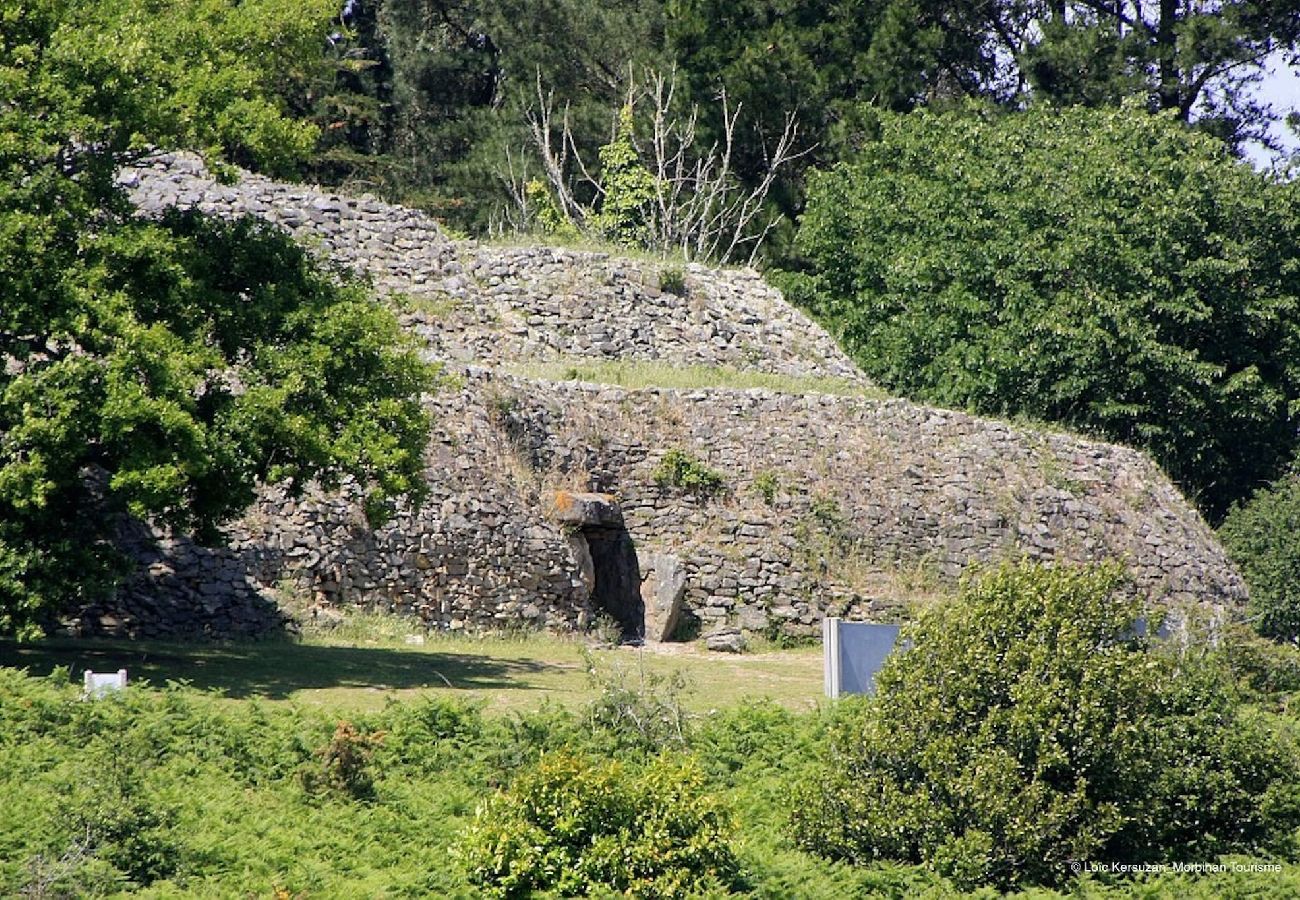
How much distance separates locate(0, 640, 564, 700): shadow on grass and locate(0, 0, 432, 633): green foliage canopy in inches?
39.6

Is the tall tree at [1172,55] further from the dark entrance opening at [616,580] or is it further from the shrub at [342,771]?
the shrub at [342,771]

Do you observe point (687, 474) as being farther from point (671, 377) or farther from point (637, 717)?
point (637, 717)

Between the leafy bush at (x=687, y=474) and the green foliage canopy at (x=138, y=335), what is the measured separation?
7887 mm

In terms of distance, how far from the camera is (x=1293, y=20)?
39781 mm

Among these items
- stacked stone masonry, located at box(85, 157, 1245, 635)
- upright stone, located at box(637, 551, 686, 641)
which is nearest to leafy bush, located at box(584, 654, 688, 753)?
stacked stone masonry, located at box(85, 157, 1245, 635)

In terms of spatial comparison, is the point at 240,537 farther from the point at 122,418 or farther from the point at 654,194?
the point at 654,194

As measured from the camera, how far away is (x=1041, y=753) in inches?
428

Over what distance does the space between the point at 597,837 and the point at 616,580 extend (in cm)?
1379

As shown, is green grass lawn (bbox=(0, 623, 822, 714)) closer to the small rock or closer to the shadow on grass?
the shadow on grass

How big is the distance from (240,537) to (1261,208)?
2166 cm

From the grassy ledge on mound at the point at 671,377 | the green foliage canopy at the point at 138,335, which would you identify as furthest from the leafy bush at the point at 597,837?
the grassy ledge on mound at the point at 671,377

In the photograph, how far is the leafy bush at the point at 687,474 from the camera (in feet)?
82.9

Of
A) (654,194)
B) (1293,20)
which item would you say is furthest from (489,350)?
(1293,20)

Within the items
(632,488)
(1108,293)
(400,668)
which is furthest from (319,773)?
(1108,293)
